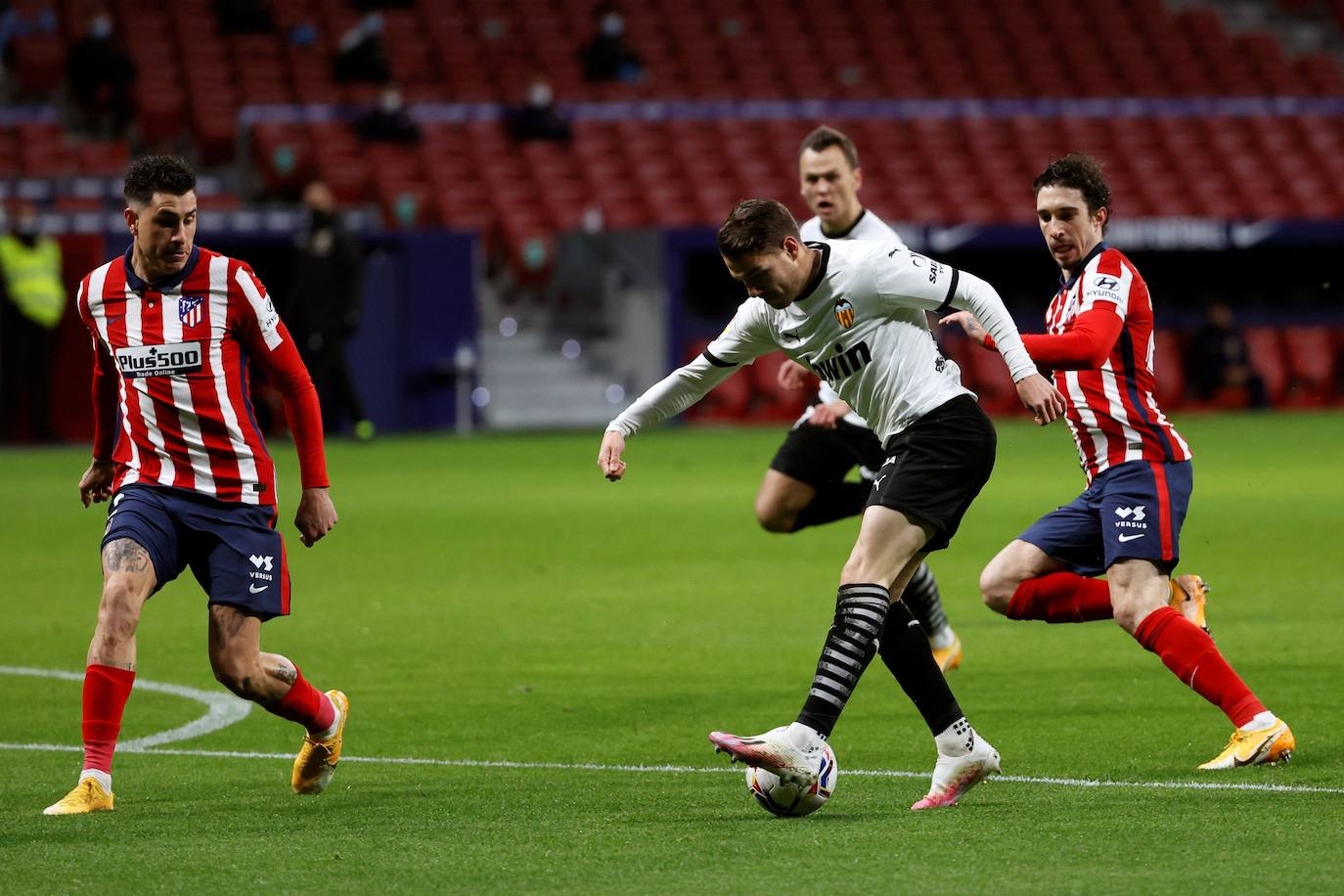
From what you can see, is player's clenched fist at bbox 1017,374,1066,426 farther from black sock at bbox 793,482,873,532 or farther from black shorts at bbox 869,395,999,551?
black sock at bbox 793,482,873,532

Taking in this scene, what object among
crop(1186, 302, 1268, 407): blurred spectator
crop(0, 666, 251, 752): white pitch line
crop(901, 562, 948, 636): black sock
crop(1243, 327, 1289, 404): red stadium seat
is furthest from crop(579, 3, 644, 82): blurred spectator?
crop(901, 562, 948, 636): black sock

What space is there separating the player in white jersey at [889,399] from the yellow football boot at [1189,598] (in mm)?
1297

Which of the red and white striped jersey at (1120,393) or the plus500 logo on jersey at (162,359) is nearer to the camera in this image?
the plus500 logo on jersey at (162,359)

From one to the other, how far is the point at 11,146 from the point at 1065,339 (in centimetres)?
2095

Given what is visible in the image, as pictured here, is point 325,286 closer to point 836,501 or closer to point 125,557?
point 836,501

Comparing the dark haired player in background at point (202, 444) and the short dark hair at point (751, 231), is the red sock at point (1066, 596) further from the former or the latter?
the dark haired player in background at point (202, 444)

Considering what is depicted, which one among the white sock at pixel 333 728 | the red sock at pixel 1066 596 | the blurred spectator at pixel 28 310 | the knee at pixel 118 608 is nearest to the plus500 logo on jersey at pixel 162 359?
the knee at pixel 118 608

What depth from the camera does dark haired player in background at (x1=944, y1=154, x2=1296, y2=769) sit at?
20.6 feet

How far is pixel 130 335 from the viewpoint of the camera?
6.12 meters

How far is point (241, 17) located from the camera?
27.9m

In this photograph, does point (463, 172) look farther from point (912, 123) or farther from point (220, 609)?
point (220, 609)

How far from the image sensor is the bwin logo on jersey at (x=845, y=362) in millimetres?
5977

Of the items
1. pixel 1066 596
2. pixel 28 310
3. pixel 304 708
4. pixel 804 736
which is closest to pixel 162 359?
pixel 304 708

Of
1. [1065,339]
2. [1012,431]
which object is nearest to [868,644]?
[1065,339]
